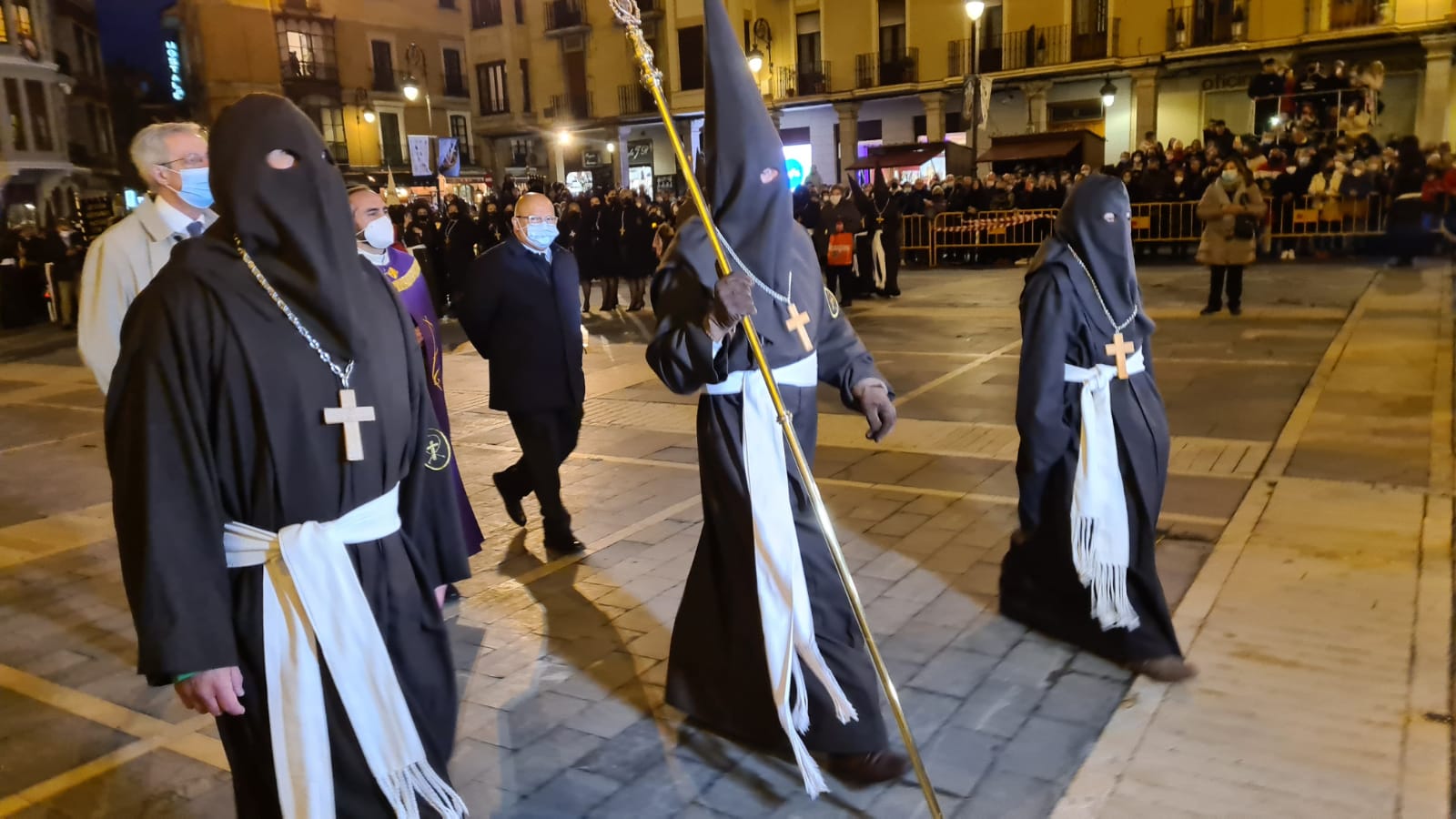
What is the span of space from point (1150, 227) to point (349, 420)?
2106 cm

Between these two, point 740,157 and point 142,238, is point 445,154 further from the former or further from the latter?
point 740,157

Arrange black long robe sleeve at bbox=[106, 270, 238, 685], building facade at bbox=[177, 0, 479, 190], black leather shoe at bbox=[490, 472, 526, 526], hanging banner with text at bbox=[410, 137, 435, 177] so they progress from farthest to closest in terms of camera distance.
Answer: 1. building facade at bbox=[177, 0, 479, 190]
2. hanging banner with text at bbox=[410, 137, 435, 177]
3. black leather shoe at bbox=[490, 472, 526, 526]
4. black long robe sleeve at bbox=[106, 270, 238, 685]

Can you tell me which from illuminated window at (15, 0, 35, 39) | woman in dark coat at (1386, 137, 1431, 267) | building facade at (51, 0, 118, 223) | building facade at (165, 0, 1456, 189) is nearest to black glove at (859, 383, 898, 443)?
woman in dark coat at (1386, 137, 1431, 267)

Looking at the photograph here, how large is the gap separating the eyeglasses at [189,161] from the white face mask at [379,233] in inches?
34.3

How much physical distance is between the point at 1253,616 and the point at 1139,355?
4.09ft

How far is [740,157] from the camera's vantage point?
10.8ft

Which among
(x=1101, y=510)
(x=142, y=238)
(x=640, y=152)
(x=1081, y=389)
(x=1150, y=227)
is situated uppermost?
(x=640, y=152)

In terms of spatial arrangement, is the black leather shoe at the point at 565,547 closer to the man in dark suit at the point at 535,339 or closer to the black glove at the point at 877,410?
the man in dark suit at the point at 535,339

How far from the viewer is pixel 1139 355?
418cm

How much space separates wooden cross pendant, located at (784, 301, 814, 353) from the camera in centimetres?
347

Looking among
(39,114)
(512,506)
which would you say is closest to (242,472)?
(512,506)

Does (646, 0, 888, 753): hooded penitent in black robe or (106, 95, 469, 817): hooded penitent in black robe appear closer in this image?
(106, 95, 469, 817): hooded penitent in black robe

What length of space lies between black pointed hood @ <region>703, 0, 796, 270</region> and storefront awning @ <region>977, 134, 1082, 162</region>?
24949 mm

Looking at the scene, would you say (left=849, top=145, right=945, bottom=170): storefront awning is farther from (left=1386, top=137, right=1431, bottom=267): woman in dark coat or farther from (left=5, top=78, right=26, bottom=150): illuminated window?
(left=5, top=78, right=26, bottom=150): illuminated window
